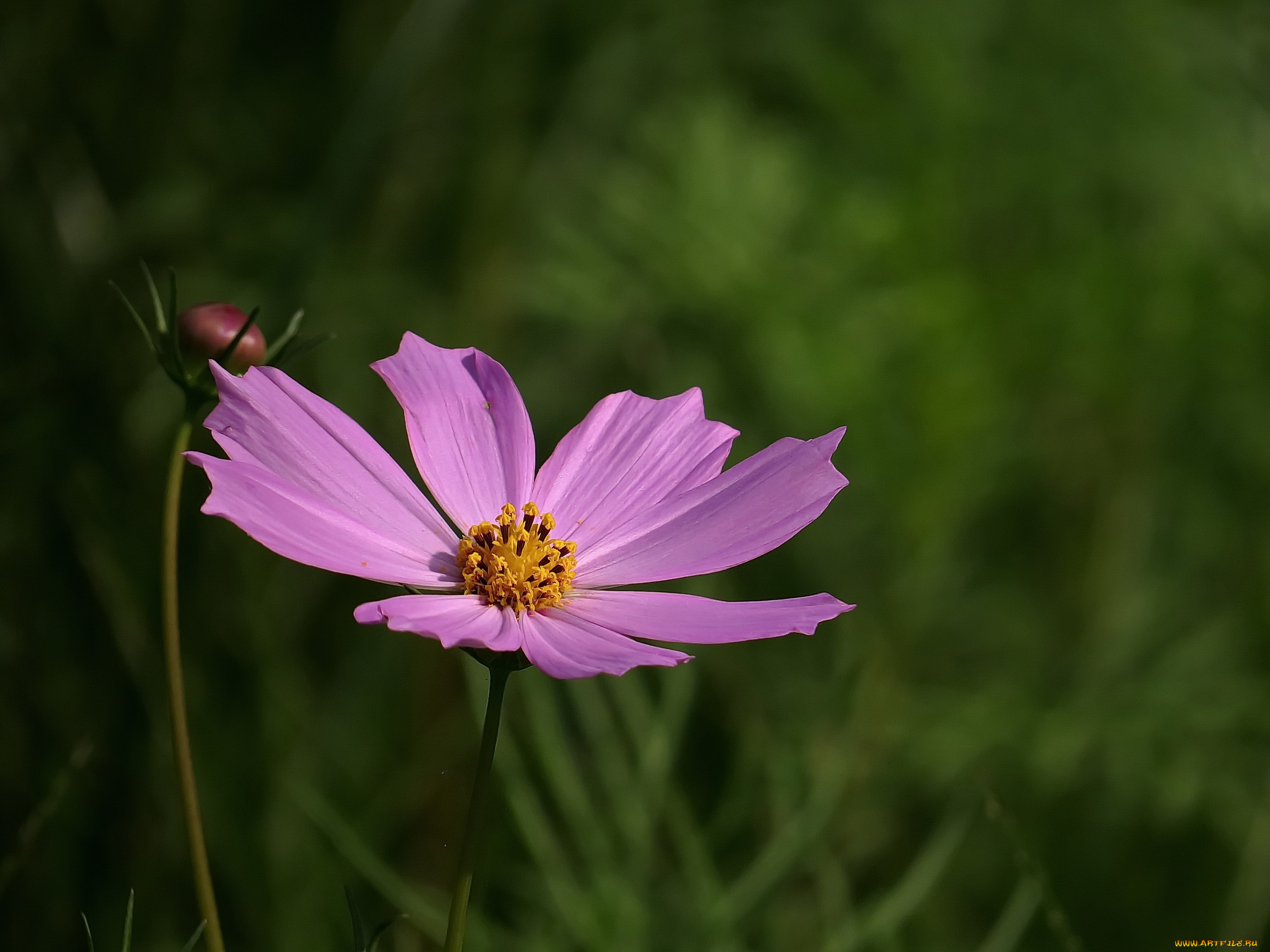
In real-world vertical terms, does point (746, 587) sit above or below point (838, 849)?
above

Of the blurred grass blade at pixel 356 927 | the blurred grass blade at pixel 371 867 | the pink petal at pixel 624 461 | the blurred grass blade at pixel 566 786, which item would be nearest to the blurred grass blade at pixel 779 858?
the blurred grass blade at pixel 566 786

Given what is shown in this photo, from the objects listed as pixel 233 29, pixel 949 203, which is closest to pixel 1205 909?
pixel 949 203

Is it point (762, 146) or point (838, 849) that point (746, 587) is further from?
point (762, 146)

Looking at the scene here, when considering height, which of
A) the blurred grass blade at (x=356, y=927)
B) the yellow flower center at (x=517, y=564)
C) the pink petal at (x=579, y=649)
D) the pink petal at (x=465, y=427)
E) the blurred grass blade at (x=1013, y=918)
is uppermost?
the pink petal at (x=465, y=427)

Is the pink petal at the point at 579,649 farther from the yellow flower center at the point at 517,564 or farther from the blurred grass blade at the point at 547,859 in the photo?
the blurred grass blade at the point at 547,859

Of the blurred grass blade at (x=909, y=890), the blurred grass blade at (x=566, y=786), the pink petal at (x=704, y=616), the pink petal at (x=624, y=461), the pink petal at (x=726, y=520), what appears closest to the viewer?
the pink petal at (x=704, y=616)

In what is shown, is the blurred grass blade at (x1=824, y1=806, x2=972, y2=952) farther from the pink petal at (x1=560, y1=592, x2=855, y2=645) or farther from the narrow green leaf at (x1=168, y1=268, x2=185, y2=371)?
the narrow green leaf at (x1=168, y1=268, x2=185, y2=371)

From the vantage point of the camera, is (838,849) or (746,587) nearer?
(838,849)

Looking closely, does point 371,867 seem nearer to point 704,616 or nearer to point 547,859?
point 547,859
